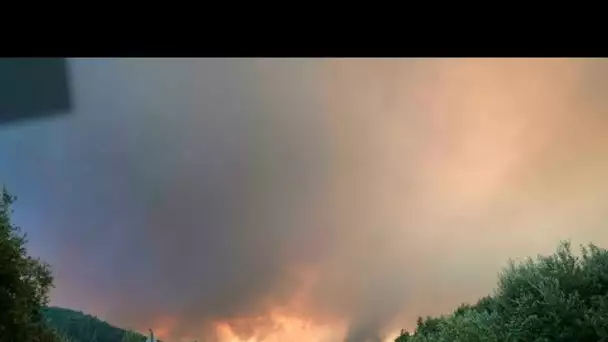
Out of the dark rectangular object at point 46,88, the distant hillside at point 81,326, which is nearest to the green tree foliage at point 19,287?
the distant hillside at point 81,326

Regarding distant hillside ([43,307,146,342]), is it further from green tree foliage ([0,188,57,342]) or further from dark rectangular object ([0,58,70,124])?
dark rectangular object ([0,58,70,124])

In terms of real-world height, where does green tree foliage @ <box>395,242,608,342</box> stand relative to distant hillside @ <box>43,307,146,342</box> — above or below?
above

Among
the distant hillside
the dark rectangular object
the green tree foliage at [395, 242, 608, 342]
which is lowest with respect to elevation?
the dark rectangular object

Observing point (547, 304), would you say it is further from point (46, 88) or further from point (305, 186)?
point (46, 88)

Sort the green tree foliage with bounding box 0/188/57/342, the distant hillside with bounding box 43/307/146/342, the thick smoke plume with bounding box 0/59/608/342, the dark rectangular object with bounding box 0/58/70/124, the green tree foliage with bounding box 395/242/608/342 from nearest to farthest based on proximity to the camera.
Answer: the dark rectangular object with bounding box 0/58/70/124
the green tree foliage with bounding box 0/188/57/342
the distant hillside with bounding box 43/307/146/342
the thick smoke plume with bounding box 0/59/608/342
the green tree foliage with bounding box 395/242/608/342

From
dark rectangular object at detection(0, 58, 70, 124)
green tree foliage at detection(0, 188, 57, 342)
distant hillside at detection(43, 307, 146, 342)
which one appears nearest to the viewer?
dark rectangular object at detection(0, 58, 70, 124)

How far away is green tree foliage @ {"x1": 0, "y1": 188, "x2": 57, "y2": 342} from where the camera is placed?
255 inches

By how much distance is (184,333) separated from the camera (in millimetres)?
8234

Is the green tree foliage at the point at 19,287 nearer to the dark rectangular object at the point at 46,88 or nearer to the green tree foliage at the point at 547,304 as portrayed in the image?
the dark rectangular object at the point at 46,88

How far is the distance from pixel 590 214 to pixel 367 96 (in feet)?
11.5

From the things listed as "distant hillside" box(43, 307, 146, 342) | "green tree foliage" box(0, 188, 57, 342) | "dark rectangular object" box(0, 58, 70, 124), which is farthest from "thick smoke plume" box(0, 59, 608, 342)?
"dark rectangular object" box(0, 58, 70, 124)

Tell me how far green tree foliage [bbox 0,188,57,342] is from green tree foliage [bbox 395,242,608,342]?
4.74 metres
